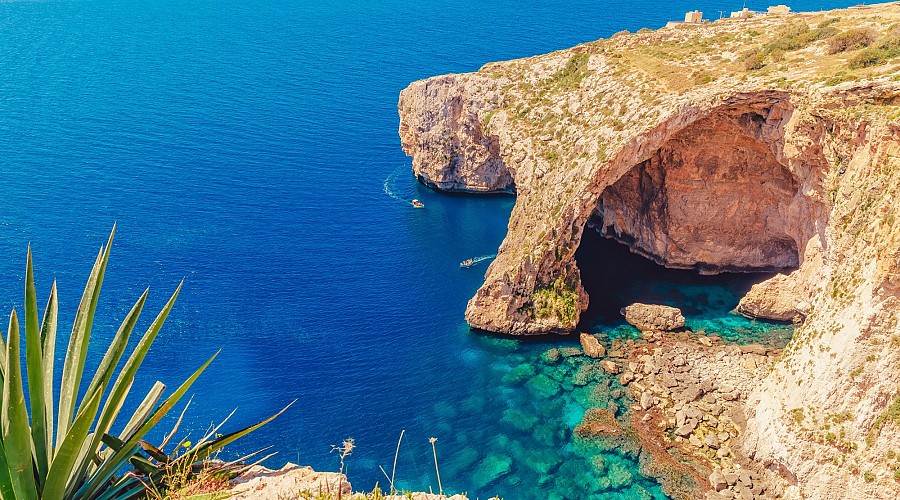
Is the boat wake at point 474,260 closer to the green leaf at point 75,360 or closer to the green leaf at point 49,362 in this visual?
the green leaf at point 49,362

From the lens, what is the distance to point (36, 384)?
9.99m

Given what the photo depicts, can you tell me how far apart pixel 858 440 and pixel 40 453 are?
31.4 meters

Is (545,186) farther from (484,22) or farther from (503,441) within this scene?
(484,22)

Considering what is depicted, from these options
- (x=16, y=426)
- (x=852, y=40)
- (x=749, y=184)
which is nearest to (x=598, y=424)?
(x=749, y=184)

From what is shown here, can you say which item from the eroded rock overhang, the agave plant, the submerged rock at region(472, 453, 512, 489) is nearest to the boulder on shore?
the eroded rock overhang

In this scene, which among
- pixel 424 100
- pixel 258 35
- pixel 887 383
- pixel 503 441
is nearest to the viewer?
pixel 887 383

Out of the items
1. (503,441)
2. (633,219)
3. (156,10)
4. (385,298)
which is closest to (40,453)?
(503,441)

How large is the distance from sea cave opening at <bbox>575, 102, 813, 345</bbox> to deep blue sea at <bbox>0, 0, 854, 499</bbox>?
24.4 inches

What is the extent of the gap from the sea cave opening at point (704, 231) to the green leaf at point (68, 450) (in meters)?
40.0

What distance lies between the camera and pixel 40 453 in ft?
34.3

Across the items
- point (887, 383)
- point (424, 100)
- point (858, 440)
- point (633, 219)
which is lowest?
point (858, 440)

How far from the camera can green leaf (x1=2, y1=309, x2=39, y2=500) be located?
9.05 metres

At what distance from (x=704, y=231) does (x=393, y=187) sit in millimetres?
31043

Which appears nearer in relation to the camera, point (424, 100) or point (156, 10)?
point (424, 100)
